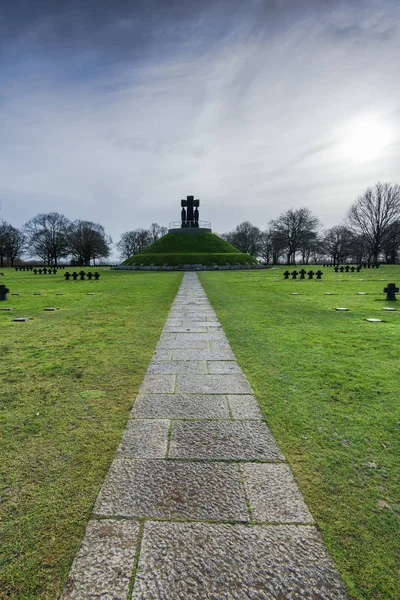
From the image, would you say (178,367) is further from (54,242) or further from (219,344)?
(54,242)

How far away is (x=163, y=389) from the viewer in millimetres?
3791

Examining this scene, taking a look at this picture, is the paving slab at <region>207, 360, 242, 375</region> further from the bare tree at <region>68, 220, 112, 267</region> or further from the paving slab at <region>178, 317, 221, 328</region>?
the bare tree at <region>68, 220, 112, 267</region>

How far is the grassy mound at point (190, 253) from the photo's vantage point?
1626 inches

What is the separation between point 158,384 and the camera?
3.94 m

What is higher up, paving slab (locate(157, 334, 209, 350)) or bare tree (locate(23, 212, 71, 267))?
bare tree (locate(23, 212, 71, 267))

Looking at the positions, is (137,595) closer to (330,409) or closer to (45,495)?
(45,495)

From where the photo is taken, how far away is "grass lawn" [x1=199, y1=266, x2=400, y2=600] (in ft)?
5.58

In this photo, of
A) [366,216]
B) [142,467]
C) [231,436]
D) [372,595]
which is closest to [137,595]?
[142,467]

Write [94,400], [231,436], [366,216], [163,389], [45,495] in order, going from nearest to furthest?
[45,495] → [231,436] → [94,400] → [163,389] → [366,216]

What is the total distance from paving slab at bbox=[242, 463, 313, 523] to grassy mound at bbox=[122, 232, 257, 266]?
1509 inches

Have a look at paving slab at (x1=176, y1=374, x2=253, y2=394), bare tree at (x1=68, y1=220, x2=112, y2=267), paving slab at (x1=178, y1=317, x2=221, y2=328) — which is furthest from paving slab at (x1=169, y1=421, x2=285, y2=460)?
bare tree at (x1=68, y1=220, x2=112, y2=267)

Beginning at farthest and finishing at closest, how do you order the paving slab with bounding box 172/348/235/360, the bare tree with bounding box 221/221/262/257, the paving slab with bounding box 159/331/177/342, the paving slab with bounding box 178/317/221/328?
the bare tree with bounding box 221/221/262/257
the paving slab with bounding box 178/317/221/328
the paving slab with bounding box 159/331/177/342
the paving slab with bounding box 172/348/235/360

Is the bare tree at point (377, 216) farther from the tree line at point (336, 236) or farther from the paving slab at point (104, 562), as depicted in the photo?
the paving slab at point (104, 562)

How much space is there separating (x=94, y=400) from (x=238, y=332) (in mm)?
3832
